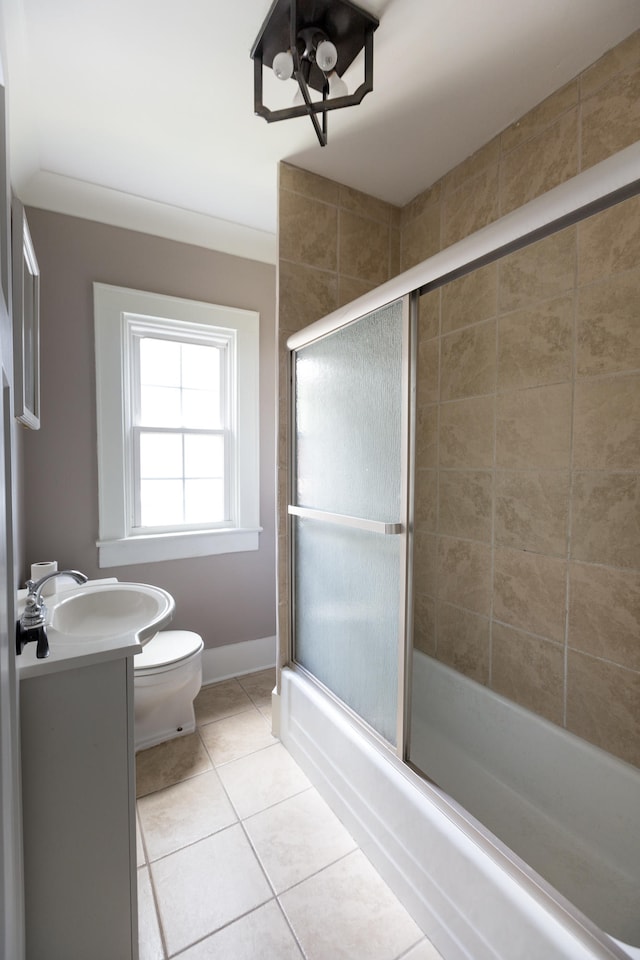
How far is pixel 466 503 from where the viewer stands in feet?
5.99

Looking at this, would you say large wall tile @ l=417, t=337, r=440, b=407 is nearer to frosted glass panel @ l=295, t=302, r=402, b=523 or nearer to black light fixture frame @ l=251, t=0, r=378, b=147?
frosted glass panel @ l=295, t=302, r=402, b=523

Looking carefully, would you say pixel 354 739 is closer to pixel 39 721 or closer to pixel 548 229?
pixel 39 721

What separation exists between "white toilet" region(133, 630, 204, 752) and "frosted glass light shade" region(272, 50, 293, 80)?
7.05 ft

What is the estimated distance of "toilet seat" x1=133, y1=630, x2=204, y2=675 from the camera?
1.78 metres

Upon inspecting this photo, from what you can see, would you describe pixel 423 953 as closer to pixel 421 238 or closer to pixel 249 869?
pixel 249 869

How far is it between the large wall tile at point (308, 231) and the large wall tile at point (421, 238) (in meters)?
0.40

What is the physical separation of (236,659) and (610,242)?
2.60 meters

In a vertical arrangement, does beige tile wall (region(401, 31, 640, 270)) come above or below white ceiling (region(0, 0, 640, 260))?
below

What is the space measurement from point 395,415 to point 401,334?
9.4 inches

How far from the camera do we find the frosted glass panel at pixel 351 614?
132cm

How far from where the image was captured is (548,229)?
0.86 metres

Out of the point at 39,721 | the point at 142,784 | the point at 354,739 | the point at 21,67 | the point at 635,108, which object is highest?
the point at 21,67

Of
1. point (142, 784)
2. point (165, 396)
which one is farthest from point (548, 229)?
point (142, 784)

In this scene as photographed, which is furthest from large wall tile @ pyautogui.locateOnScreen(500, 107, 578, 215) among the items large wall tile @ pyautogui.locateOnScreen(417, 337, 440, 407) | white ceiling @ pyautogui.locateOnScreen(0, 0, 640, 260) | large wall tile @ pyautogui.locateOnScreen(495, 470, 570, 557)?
large wall tile @ pyautogui.locateOnScreen(495, 470, 570, 557)
